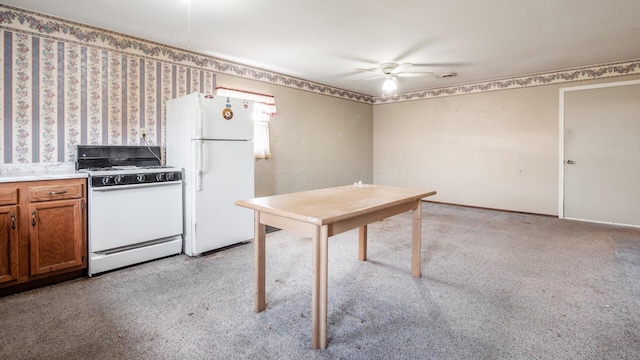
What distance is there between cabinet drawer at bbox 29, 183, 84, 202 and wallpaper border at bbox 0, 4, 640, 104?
1486 mm

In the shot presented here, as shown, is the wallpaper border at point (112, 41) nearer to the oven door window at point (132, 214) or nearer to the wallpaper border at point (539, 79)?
the oven door window at point (132, 214)

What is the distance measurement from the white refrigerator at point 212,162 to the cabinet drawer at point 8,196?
50.7 inches

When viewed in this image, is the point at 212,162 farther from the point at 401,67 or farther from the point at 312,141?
the point at 401,67

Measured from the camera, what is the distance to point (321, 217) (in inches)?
64.1

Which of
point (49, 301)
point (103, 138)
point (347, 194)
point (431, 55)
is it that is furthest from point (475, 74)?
point (49, 301)

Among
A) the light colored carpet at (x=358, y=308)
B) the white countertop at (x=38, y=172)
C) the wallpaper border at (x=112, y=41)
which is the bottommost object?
the light colored carpet at (x=358, y=308)

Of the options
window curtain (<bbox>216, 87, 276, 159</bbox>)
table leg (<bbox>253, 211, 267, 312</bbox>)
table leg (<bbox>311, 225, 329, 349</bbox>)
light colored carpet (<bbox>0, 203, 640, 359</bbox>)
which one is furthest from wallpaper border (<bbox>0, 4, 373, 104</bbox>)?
table leg (<bbox>311, 225, 329, 349</bbox>)

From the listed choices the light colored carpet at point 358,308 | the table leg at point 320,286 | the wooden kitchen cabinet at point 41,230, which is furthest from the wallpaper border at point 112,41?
the table leg at point 320,286

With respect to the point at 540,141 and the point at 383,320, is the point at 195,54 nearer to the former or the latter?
the point at 383,320

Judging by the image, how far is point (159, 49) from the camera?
3.60m

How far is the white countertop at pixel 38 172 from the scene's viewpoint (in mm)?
2369

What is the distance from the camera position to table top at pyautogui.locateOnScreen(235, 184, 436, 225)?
5.65 feet

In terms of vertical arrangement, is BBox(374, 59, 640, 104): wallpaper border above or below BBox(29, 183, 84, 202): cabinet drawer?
above

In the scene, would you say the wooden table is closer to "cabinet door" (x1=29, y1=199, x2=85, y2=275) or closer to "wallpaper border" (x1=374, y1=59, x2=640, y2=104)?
"cabinet door" (x1=29, y1=199, x2=85, y2=275)
